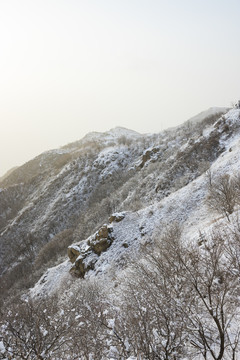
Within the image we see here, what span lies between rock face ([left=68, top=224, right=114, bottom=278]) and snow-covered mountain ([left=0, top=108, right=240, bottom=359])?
146 mm

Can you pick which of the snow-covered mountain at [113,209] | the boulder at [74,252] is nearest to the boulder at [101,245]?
the snow-covered mountain at [113,209]

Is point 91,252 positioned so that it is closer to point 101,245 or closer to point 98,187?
point 101,245

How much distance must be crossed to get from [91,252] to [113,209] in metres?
26.4

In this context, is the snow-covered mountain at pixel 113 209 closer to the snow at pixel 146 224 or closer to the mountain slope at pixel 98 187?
the snow at pixel 146 224

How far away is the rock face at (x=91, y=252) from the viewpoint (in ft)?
101

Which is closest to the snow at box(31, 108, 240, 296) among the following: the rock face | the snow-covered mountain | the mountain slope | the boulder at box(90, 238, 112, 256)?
A: the snow-covered mountain

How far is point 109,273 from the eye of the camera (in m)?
26.8

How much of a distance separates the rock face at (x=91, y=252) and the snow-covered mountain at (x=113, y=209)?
15 cm

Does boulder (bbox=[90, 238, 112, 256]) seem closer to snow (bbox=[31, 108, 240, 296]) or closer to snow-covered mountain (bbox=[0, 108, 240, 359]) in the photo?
snow-covered mountain (bbox=[0, 108, 240, 359])

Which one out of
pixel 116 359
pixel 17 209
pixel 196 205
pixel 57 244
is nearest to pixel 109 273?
pixel 196 205

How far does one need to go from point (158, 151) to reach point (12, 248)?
6742 centimetres

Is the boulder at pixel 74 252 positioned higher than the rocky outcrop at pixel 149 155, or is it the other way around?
the rocky outcrop at pixel 149 155

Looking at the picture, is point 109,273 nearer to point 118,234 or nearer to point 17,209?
point 118,234

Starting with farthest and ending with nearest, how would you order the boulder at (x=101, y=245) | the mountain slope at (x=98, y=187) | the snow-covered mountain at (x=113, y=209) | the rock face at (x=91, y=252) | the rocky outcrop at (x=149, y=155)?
the rocky outcrop at (x=149, y=155)
the mountain slope at (x=98, y=187)
the boulder at (x=101, y=245)
the rock face at (x=91, y=252)
the snow-covered mountain at (x=113, y=209)
